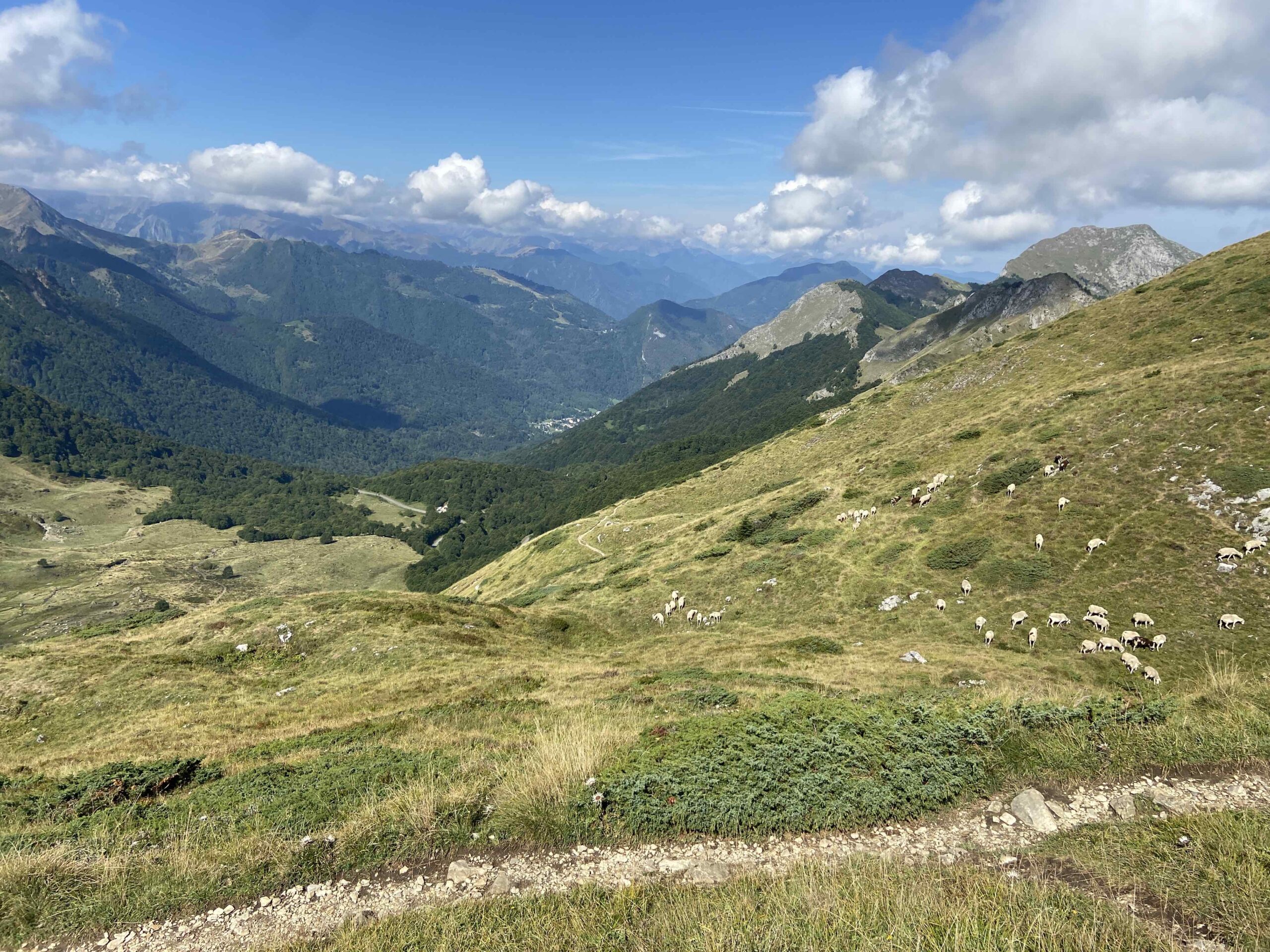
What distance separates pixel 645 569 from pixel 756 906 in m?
50.4

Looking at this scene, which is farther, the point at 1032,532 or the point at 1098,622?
the point at 1032,532

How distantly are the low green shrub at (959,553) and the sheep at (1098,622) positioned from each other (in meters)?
7.72

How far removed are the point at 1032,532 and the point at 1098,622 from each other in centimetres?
898

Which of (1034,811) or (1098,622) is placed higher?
(1034,811)

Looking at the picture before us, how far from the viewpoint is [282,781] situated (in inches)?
547

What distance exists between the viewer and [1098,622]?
92.5ft

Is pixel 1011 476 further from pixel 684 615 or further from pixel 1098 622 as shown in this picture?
pixel 684 615

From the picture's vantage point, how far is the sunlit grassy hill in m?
27.7

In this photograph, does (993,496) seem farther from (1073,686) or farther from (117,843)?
(117,843)

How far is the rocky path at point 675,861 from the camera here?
8.23 meters

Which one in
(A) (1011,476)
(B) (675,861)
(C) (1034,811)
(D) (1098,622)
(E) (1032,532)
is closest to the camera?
(B) (675,861)

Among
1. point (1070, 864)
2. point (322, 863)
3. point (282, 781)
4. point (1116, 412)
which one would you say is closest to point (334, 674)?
point (282, 781)

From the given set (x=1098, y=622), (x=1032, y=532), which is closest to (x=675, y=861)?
(x=1098, y=622)

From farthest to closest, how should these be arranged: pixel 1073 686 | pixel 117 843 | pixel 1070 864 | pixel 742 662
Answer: pixel 742 662
pixel 1073 686
pixel 117 843
pixel 1070 864
